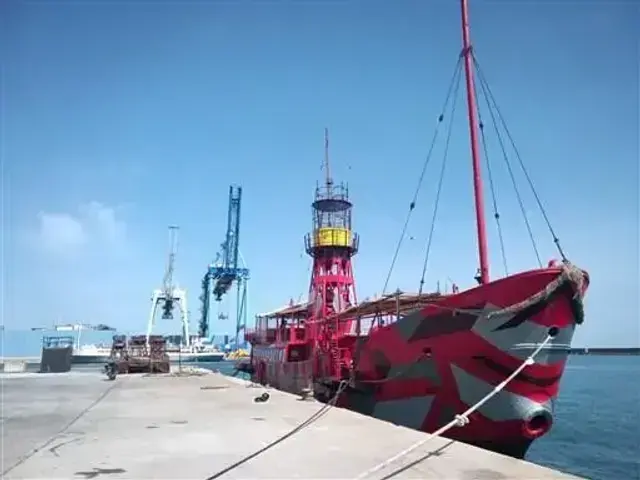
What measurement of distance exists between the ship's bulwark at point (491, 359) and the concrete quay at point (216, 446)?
2.61 meters

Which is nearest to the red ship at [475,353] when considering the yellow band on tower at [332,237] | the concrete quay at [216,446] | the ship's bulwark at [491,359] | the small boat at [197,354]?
the ship's bulwark at [491,359]

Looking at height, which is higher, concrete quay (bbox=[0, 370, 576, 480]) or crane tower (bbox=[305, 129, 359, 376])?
crane tower (bbox=[305, 129, 359, 376])

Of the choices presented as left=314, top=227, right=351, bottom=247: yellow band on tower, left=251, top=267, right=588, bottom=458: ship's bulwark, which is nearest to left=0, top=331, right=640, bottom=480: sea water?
left=251, top=267, right=588, bottom=458: ship's bulwark

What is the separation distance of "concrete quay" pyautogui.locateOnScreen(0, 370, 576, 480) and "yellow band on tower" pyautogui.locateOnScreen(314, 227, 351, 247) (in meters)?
14.9

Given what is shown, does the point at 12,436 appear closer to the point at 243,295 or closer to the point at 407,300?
the point at 407,300

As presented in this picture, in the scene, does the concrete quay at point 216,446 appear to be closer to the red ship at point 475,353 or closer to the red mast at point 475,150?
the red ship at point 475,353

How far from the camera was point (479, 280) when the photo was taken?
15.2 metres

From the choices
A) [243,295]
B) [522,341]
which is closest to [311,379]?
[522,341]

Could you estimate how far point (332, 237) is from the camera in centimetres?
2931

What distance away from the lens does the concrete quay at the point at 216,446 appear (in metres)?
6.86

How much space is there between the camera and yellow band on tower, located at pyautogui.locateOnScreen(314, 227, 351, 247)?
96.0 feet

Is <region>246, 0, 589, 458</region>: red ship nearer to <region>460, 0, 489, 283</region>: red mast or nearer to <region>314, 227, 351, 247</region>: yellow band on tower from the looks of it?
<region>460, 0, 489, 283</region>: red mast

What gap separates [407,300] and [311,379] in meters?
7.07

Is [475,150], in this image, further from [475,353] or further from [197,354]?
[197,354]
